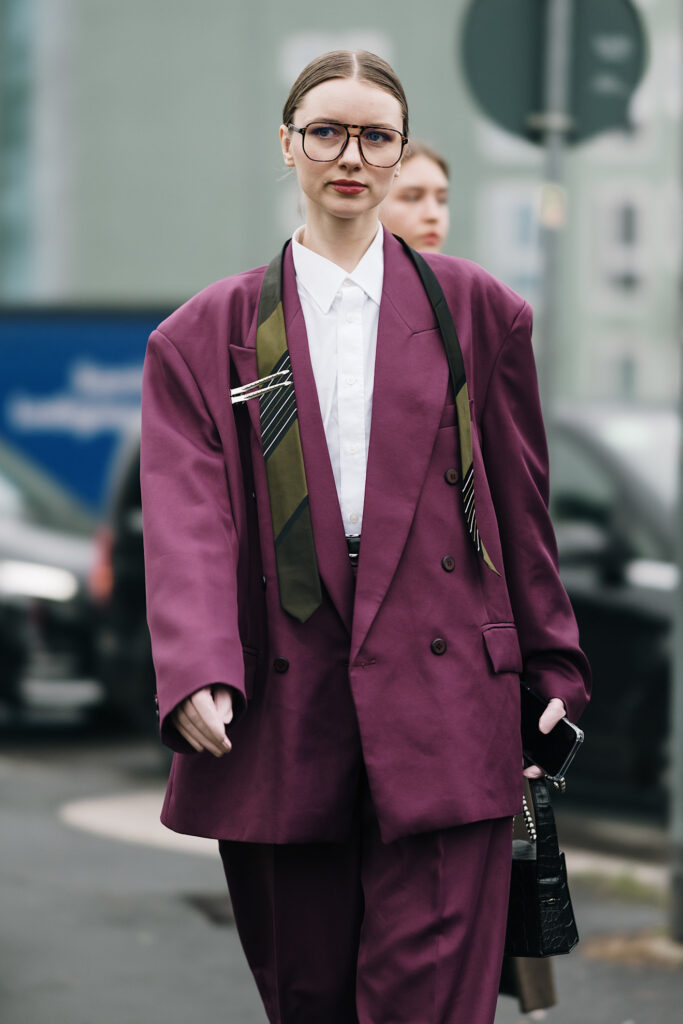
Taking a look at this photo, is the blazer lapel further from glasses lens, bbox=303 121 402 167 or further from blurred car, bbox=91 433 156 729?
blurred car, bbox=91 433 156 729

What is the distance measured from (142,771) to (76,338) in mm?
4534

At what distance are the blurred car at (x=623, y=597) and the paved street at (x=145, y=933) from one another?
1.49 ft

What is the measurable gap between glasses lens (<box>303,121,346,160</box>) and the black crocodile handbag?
1160 mm

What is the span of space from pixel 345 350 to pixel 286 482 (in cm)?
24

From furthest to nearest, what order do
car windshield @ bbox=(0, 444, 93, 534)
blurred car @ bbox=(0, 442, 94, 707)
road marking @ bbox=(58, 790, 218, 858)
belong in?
car windshield @ bbox=(0, 444, 93, 534) → blurred car @ bbox=(0, 442, 94, 707) → road marking @ bbox=(58, 790, 218, 858)

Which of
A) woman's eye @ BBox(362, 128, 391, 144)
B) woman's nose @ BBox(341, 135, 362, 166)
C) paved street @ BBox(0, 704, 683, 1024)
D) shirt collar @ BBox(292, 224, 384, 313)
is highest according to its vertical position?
woman's eye @ BBox(362, 128, 391, 144)

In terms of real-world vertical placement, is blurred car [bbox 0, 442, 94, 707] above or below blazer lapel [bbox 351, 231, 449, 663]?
below

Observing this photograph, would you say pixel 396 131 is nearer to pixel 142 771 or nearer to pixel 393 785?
pixel 393 785

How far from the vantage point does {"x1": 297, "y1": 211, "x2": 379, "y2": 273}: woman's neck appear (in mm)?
3023

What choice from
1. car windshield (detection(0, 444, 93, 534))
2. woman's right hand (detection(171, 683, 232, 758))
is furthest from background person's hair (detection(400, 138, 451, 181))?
car windshield (detection(0, 444, 93, 534))

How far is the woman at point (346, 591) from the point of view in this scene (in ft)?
9.41

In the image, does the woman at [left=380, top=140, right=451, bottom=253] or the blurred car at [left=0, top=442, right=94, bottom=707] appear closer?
the woman at [left=380, top=140, right=451, bottom=253]

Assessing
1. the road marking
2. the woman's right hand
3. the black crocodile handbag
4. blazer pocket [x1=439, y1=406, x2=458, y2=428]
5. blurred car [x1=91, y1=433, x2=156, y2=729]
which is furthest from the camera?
blurred car [x1=91, y1=433, x2=156, y2=729]

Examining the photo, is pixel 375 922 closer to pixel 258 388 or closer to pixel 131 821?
pixel 258 388
